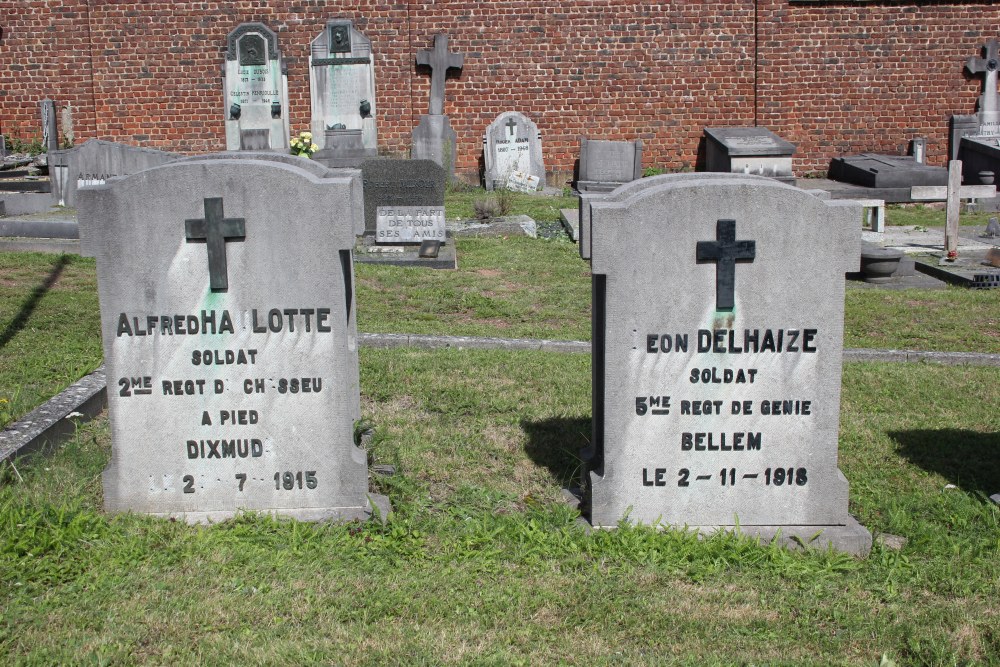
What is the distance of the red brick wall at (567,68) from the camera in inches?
851

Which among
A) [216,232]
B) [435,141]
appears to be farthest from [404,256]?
[435,141]

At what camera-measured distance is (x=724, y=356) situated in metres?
4.46

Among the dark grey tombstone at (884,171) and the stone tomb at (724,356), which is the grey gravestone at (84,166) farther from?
the dark grey tombstone at (884,171)

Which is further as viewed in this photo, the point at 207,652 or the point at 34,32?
the point at 34,32

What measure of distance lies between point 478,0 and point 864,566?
63.1 ft

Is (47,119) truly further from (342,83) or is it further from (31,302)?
(31,302)

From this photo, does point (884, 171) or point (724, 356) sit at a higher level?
point (884, 171)

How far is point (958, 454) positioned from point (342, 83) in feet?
58.4

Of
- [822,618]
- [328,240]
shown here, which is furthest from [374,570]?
[822,618]

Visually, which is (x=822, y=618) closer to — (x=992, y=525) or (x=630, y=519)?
(x=630, y=519)

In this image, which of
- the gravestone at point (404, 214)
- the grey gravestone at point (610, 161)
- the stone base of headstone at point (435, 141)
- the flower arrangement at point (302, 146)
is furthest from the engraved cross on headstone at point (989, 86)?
the flower arrangement at point (302, 146)

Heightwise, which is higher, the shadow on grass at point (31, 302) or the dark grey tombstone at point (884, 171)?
the dark grey tombstone at point (884, 171)

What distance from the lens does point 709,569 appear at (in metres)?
4.16

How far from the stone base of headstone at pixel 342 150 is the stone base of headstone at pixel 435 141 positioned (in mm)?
3556
